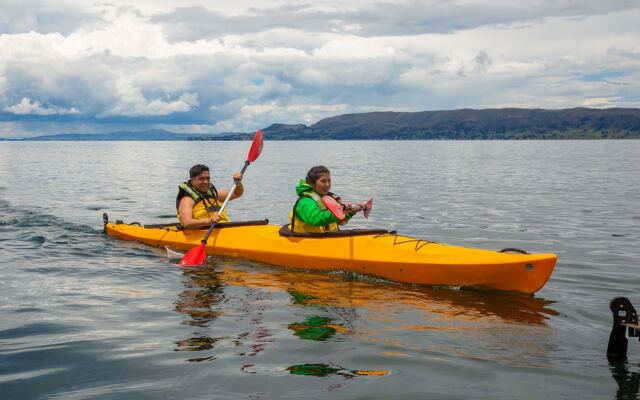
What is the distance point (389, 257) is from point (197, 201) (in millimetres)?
4311

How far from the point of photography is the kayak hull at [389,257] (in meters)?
8.71

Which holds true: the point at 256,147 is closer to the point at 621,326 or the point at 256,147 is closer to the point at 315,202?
the point at 315,202

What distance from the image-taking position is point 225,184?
3653 centimetres

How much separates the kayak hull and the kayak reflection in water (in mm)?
315

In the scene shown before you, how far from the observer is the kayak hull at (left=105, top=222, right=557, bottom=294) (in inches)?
343

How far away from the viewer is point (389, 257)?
9.67 metres

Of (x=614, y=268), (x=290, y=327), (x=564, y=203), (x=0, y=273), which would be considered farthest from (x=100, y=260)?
(x=564, y=203)

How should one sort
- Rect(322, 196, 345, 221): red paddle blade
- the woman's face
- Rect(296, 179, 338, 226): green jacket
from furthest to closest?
the woman's face < Rect(296, 179, 338, 226): green jacket < Rect(322, 196, 345, 221): red paddle blade

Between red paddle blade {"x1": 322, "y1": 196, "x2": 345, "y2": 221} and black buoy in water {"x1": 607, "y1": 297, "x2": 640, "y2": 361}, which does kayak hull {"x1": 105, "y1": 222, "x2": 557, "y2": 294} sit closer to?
red paddle blade {"x1": 322, "y1": 196, "x2": 345, "y2": 221}

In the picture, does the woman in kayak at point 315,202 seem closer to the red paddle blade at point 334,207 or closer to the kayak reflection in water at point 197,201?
the red paddle blade at point 334,207

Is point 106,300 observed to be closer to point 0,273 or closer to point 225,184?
point 0,273

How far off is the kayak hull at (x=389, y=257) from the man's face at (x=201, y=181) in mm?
851

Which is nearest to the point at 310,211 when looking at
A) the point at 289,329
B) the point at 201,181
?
the point at 201,181

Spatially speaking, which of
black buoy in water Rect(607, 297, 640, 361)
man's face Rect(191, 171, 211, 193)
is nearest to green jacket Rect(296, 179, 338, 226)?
man's face Rect(191, 171, 211, 193)
